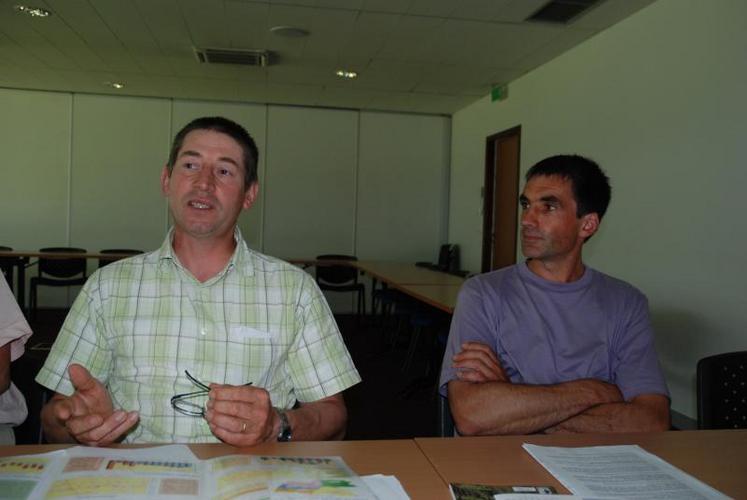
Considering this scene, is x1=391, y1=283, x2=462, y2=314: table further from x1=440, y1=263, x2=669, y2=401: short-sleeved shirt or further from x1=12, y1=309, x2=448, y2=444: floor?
x1=440, y1=263, x2=669, y2=401: short-sleeved shirt

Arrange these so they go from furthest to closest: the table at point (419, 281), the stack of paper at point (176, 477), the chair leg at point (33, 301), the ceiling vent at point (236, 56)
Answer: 1. the chair leg at point (33, 301)
2. the ceiling vent at point (236, 56)
3. the table at point (419, 281)
4. the stack of paper at point (176, 477)

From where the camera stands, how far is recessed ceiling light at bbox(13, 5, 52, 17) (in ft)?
15.9

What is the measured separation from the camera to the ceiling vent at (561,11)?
4340mm

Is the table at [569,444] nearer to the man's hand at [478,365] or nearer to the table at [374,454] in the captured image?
the table at [374,454]

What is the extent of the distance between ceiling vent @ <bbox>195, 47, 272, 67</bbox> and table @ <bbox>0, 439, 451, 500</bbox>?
5253 mm

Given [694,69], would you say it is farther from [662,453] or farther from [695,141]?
[662,453]

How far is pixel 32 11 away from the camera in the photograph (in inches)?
194

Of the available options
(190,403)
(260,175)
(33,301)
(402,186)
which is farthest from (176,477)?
(402,186)

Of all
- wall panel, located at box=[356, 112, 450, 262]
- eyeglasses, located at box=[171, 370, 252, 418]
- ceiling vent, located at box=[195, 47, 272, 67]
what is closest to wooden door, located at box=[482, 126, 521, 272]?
wall panel, located at box=[356, 112, 450, 262]

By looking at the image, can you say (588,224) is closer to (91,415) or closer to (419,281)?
(91,415)

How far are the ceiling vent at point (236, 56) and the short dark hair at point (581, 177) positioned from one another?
447 cm

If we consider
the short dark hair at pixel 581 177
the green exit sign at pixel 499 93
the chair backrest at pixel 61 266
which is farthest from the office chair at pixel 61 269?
the short dark hair at pixel 581 177

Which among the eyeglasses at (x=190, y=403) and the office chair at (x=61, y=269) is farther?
the office chair at (x=61, y=269)

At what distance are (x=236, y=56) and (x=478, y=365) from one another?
17.0 ft
